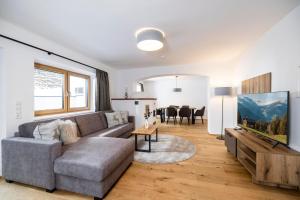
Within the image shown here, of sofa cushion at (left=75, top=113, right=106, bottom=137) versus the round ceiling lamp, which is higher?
the round ceiling lamp

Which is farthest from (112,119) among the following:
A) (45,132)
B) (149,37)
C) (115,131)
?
(149,37)

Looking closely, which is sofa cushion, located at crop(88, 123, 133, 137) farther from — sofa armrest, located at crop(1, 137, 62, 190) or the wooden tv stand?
the wooden tv stand

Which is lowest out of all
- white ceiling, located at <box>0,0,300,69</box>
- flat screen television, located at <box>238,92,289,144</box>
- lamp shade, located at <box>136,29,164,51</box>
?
flat screen television, located at <box>238,92,289,144</box>

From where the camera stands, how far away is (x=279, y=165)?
176 centimetres

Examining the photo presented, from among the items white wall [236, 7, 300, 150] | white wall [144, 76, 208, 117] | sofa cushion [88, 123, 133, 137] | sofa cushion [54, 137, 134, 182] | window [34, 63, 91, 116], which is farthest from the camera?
white wall [144, 76, 208, 117]

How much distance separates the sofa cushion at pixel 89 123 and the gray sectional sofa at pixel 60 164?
92cm

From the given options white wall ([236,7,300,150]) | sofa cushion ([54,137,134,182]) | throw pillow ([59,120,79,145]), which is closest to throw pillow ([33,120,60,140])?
throw pillow ([59,120,79,145])

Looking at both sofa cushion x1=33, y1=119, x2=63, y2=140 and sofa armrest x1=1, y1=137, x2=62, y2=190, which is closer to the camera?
sofa armrest x1=1, y1=137, x2=62, y2=190

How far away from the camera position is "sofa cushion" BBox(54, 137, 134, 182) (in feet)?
5.26

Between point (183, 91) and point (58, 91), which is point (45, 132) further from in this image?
point (183, 91)

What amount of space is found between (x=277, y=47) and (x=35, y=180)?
3.86 metres

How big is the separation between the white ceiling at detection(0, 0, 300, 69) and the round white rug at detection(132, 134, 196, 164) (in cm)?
226

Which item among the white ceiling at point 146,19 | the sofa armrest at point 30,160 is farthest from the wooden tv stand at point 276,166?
the sofa armrest at point 30,160

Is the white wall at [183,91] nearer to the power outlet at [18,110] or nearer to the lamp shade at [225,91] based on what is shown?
the lamp shade at [225,91]
